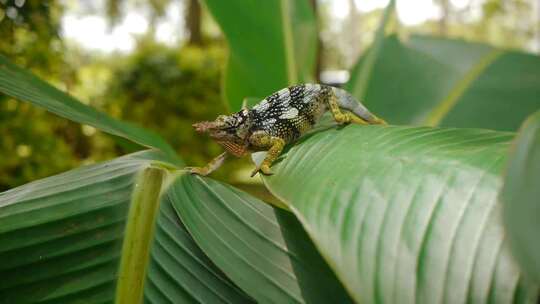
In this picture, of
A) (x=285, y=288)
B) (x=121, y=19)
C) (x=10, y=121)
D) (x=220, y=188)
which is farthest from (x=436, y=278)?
(x=121, y=19)

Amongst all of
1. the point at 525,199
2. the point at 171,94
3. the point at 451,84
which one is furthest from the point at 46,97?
the point at 171,94

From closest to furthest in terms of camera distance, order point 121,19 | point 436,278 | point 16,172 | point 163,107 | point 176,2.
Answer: point 436,278 < point 16,172 < point 163,107 < point 121,19 < point 176,2

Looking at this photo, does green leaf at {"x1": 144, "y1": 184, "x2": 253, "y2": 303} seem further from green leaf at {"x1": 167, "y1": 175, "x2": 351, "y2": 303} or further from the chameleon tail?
the chameleon tail

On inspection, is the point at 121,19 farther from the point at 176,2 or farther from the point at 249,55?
the point at 249,55

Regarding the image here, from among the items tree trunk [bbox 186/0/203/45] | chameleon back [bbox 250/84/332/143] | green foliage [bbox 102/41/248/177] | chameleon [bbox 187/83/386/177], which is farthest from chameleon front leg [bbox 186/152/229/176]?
tree trunk [bbox 186/0/203/45]

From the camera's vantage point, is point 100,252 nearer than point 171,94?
Yes

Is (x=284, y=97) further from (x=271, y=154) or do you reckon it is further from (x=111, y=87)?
(x=111, y=87)

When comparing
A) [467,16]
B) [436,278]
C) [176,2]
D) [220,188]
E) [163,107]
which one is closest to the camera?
[436,278]
